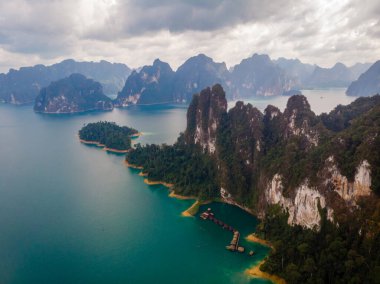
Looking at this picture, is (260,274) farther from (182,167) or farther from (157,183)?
(157,183)

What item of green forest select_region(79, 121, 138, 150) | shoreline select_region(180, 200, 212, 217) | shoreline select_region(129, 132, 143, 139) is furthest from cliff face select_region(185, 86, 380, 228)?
shoreline select_region(129, 132, 143, 139)

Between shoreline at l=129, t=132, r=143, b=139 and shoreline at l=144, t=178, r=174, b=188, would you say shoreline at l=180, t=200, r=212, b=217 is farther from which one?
shoreline at l=129, t=132, r=143, b=139

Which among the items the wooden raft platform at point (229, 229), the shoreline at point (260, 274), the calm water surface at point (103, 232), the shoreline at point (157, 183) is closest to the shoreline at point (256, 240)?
the calm water surface at point (103, 232)

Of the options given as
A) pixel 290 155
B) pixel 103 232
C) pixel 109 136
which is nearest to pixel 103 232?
pixel 103 232

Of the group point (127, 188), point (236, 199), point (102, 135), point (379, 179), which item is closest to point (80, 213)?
point (127, 188)

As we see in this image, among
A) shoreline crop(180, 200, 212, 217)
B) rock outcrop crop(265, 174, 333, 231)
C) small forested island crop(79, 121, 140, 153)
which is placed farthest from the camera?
small forested island crop(79, 121, 140, 153)

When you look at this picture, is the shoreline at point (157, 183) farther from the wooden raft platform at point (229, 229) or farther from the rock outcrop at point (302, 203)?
the rock outcrop at point (302, 203)
